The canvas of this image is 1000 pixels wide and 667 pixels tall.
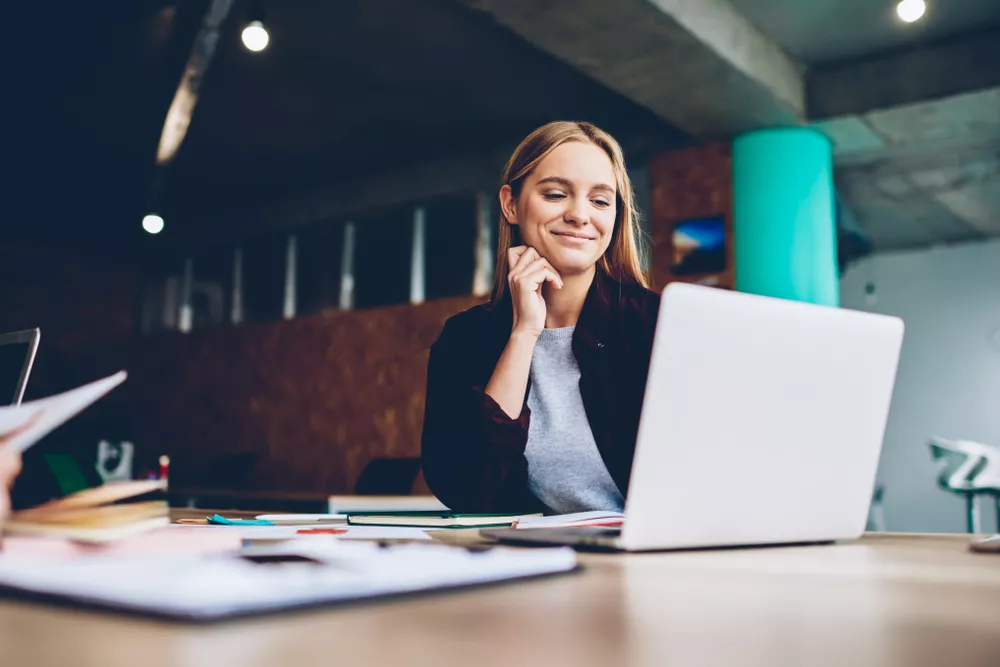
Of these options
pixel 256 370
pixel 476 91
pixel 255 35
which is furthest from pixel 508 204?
pixel 256 370

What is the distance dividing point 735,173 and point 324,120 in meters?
3.22

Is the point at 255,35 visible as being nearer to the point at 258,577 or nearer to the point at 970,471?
the point at 258,577

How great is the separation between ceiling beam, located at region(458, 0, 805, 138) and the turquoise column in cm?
19

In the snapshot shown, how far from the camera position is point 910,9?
14.9 feet

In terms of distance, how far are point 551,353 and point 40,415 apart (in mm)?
1264

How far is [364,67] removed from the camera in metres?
5.88

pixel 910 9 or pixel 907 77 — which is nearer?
pixel 910 9

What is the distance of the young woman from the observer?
1608 mm

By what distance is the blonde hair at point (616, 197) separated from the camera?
6.26 ft

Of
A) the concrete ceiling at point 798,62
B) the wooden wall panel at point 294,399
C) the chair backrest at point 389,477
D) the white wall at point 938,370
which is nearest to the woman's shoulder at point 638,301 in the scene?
the concrete ceiling at point 798,62

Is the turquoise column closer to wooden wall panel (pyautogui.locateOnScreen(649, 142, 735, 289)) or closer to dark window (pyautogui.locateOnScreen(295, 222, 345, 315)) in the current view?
wooden wall panel (pyautogui.locateOnScreen(649, 142, 735, 289))

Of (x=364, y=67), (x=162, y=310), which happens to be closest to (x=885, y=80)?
(x=364, y=67)

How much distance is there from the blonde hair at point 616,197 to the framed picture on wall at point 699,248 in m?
3.89

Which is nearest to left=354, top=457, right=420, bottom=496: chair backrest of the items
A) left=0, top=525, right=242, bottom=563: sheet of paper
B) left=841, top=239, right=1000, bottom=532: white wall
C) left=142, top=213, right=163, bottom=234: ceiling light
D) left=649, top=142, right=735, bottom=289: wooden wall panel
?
left=142, top=213, right=163, bottom=234: ceiling light
